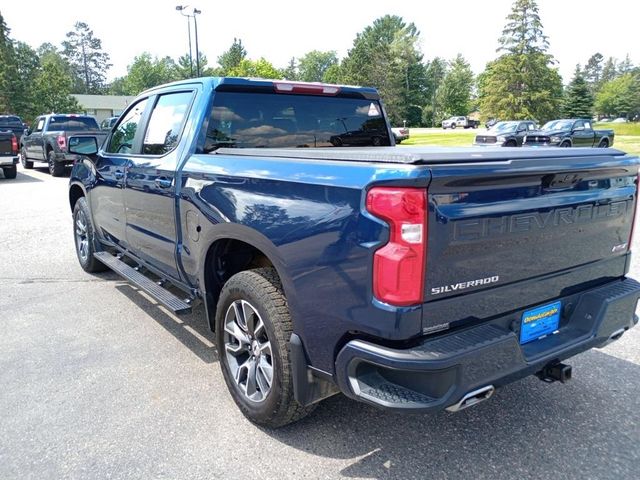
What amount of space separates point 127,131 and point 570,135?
86.6 feet

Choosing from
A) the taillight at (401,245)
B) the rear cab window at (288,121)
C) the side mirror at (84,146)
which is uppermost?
the rear cab window at (288,121)

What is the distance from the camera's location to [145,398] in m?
3.33

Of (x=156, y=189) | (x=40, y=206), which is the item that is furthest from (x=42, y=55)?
(x=156, y=189)

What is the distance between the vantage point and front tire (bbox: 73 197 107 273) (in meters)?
5.71

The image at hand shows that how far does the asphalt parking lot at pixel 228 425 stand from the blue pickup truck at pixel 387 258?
0.92 ft

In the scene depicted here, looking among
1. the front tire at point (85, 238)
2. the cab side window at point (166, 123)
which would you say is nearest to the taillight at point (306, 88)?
the cab side window at point (166, 123)

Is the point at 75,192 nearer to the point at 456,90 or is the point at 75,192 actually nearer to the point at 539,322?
the point at 539,322

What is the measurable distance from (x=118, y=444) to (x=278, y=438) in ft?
2.89

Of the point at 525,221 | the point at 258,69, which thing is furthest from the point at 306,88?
the point at 258,69

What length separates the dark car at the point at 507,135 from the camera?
26328 millimetres

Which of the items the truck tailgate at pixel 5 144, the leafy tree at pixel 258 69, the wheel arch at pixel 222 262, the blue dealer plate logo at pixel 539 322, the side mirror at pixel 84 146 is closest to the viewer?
the blue dealer plate logo at pixel 539 322

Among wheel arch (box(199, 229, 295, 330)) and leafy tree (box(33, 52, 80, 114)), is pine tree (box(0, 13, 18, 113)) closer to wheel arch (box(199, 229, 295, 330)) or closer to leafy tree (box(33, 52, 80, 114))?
leafy tree (box(33, 52, 80, 114))

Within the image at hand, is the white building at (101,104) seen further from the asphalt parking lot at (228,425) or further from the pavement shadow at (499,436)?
the pavement shadow at (499,436)

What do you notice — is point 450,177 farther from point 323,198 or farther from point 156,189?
point 156,189
